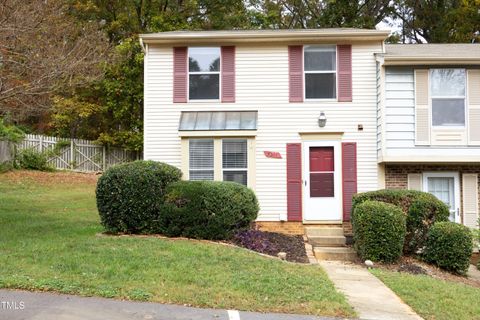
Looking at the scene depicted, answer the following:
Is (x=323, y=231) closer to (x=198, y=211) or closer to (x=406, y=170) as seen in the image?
(x=406, y=170)

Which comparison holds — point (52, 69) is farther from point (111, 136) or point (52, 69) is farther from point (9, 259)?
point (111, 136)

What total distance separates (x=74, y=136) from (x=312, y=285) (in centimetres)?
2442

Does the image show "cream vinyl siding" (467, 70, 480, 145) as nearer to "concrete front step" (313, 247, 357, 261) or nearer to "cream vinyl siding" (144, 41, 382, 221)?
"cream vinyl siding" (144, 41, 382, 221)

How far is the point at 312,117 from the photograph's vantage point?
13.5m

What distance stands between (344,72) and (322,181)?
2.98m

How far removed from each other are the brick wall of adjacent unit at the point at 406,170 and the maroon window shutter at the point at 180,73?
18.9ft

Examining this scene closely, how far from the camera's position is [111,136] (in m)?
26.2

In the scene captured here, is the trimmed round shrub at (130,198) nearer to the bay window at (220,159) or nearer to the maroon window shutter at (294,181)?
the bay window at (220,159)

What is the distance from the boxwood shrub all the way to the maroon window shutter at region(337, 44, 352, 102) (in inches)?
128

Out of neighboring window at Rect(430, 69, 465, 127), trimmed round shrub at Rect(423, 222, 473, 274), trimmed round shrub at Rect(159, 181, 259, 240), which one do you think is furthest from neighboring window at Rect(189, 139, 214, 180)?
neighboring window at Rect(430, 69, 465, 127)

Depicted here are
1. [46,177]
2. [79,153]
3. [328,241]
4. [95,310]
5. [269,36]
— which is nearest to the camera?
[95,310]

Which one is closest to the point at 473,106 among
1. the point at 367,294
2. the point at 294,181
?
the point at 294,181

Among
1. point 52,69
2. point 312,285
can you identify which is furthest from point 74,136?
point 312,285

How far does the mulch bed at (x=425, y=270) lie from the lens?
9.83 m
